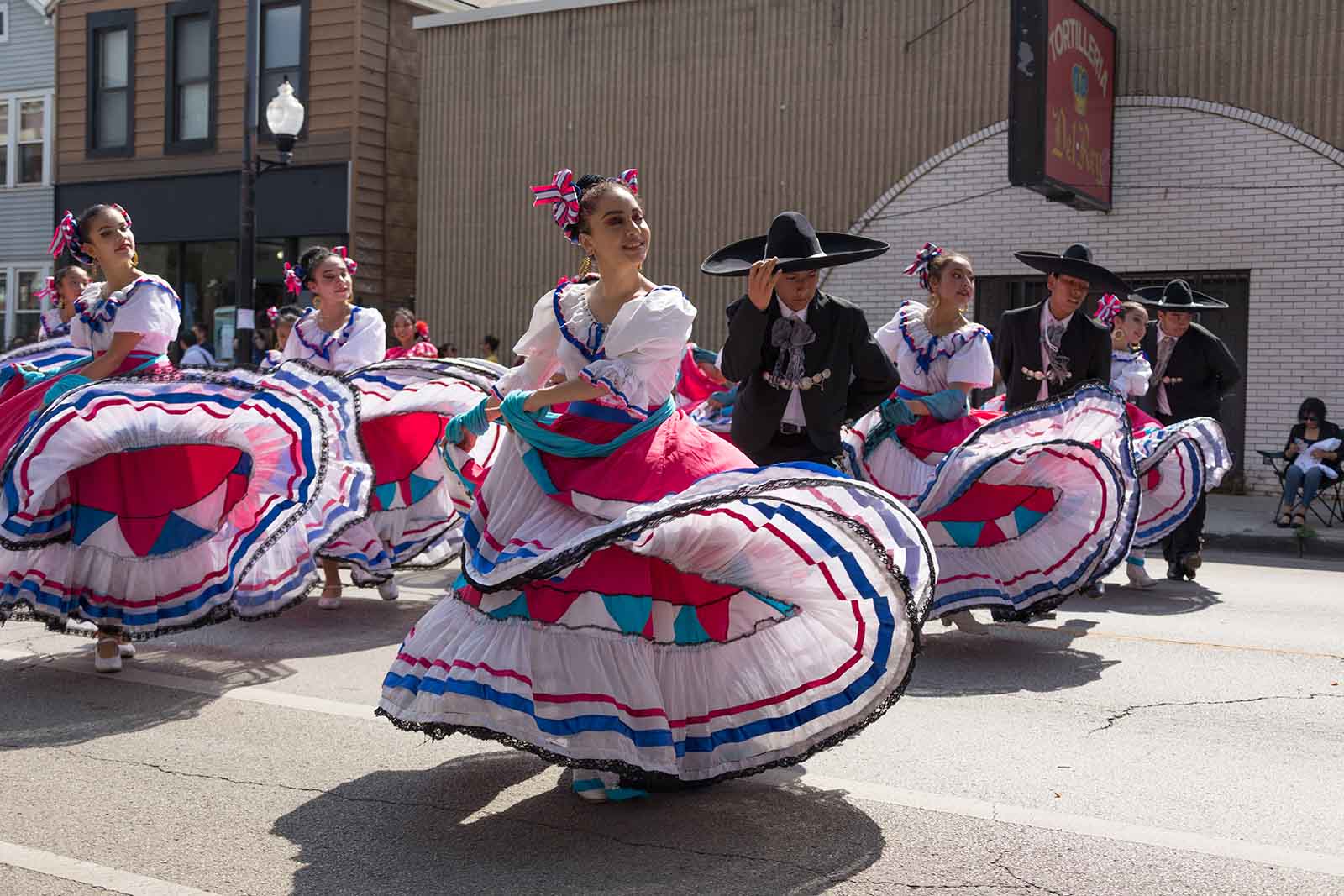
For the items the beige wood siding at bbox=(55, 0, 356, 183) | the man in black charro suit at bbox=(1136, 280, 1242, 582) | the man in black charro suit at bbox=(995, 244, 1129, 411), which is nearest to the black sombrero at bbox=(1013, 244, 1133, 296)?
the man in black charro suit at bbox=(995, 244, 1129, 411)

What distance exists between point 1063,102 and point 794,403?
989cm

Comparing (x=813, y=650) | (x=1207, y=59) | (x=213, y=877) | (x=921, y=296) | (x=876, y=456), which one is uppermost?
(x=1207, y=59)

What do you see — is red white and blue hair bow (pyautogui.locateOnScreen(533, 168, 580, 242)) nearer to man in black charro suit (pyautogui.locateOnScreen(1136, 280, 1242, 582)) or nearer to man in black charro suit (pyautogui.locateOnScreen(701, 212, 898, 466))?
man in black charro suit (pyautogui.locateOnScreen(701, 212, 898, 466))

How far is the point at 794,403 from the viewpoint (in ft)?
20.6

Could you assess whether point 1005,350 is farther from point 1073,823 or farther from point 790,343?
point 1073,823

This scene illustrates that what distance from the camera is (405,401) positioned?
8.25 m

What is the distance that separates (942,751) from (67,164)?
23929 millimetres

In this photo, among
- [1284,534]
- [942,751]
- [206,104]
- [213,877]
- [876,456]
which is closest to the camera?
[213,877]

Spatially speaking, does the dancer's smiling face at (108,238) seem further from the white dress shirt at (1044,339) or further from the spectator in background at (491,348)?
the spectator in background at (491,348)

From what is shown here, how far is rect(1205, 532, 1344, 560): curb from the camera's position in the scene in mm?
12938

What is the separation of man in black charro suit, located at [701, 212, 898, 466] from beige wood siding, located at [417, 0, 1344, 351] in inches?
443

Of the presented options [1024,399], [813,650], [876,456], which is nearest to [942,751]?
[813,650]

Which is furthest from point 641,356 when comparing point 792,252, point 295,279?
point 295,279

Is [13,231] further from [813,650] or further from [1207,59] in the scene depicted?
[813,650]
